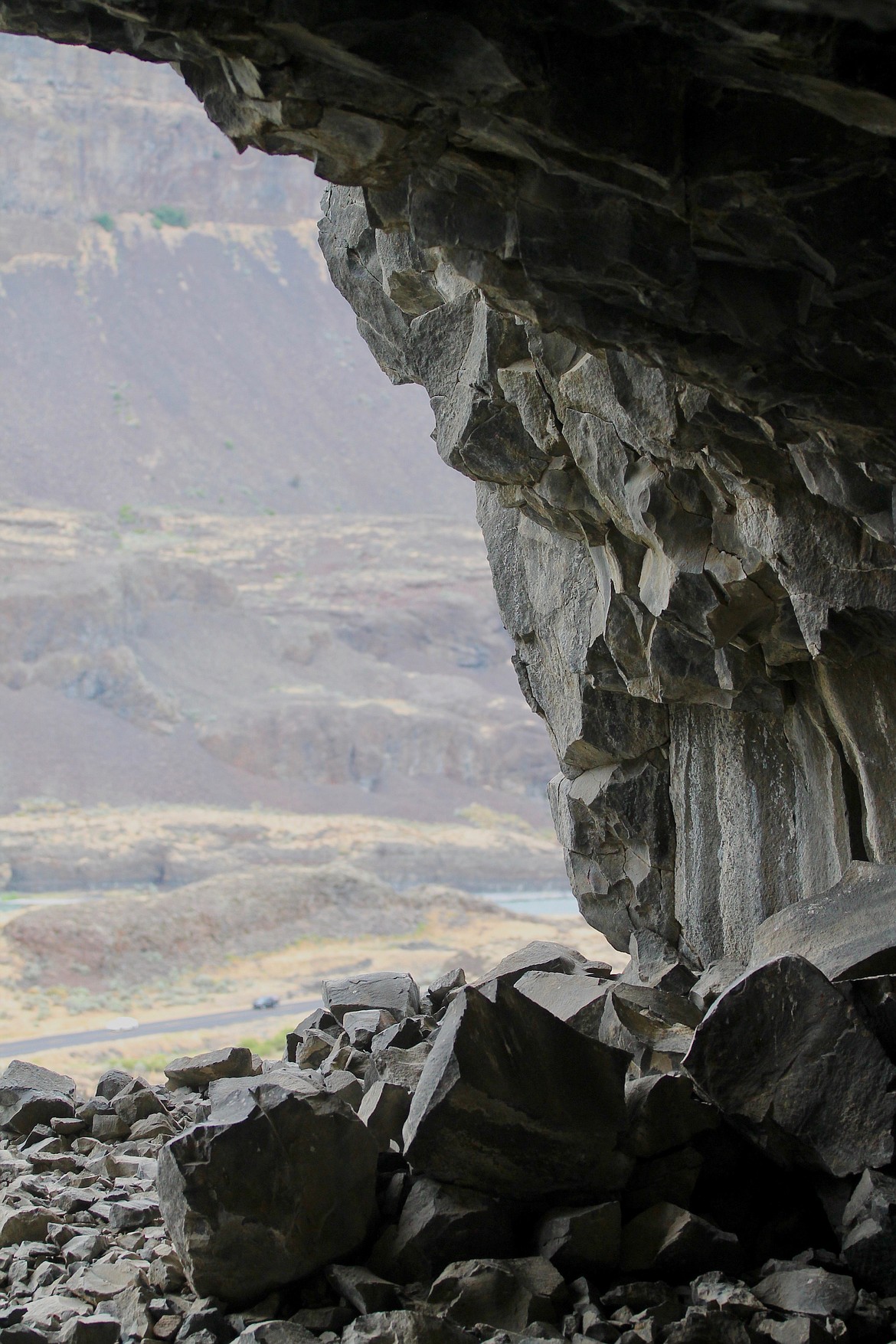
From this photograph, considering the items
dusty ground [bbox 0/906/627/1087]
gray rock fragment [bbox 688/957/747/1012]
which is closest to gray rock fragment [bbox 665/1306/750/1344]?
gray rock fragment [bbox 688/957/747/1012]

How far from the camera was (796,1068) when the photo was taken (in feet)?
19.1

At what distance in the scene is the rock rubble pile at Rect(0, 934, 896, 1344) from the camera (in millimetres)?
4945

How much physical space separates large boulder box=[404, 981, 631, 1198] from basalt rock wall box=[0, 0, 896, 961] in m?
2.83

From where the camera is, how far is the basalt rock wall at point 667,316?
371 cm

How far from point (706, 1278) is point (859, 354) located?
155 inches

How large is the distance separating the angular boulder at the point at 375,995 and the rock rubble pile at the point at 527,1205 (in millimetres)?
3125

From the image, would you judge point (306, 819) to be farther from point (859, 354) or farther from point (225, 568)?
point (859, 354)

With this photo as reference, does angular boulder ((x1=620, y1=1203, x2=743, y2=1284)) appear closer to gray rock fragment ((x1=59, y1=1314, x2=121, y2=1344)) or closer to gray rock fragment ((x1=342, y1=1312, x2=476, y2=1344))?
gray rock fragment ((x1=342, y1=1312, x2=476, y2=1344))

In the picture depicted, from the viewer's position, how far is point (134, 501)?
67.2 metres

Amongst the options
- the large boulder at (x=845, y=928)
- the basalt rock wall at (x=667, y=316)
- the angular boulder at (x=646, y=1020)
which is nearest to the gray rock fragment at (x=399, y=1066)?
the angular boulder at (x=646, y=1020)

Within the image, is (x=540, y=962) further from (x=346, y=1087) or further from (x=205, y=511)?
(x=205, y=511)

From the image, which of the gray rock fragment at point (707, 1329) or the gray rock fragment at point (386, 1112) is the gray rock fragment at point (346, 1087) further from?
the gray rock fragment at point (707, 1329)

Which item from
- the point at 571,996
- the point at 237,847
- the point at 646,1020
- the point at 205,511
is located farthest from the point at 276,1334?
the point at 205,511

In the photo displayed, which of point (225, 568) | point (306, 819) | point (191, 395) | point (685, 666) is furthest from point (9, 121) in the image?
point (685, 666)
